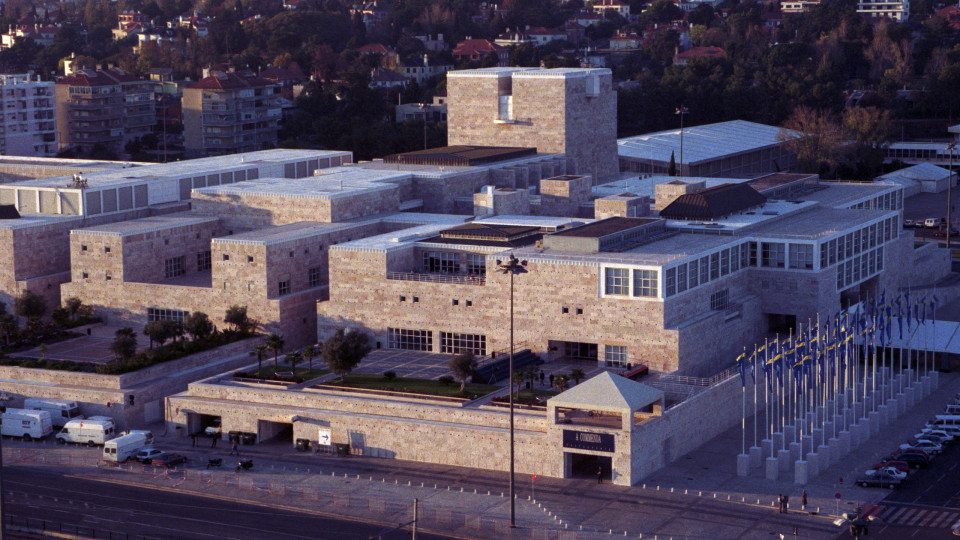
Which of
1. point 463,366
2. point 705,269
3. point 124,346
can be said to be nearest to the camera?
point 463,366

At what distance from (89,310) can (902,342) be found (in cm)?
5372

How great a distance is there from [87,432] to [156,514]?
14.3 m

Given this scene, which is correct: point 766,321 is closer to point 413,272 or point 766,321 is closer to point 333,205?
point 413,272

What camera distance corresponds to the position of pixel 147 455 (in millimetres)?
80188

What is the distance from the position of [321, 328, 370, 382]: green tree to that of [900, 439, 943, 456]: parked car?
3014cm

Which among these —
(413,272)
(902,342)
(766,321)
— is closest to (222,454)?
(413,272)

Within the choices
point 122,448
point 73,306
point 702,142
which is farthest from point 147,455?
point 702,142

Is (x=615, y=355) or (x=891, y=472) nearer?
(x=891, y=472)

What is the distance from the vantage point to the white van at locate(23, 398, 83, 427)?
87.1m

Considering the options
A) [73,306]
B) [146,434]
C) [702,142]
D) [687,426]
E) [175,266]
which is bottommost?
[146,434]

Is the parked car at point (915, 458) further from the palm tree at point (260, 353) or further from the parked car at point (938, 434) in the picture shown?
the palm tree at point (260, 353)

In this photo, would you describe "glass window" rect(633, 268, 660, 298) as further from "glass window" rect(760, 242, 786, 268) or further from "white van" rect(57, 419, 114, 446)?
"white van" rect(57, 419, 114, 446)

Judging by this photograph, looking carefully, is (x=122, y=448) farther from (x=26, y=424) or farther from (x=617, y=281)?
(x=617, y=281)

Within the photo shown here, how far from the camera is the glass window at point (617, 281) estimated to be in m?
88.4
